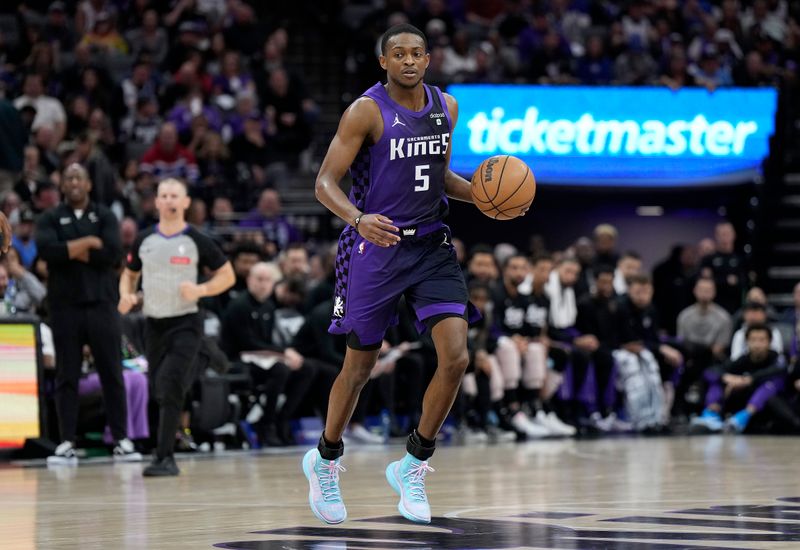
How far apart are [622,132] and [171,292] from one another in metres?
11.1

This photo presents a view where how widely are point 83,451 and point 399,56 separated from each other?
6.89 metres

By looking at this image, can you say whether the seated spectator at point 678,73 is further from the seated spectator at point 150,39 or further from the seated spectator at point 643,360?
the seated spectator at point 150,39

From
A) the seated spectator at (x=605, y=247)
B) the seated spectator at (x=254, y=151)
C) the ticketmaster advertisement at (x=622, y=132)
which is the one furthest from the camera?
the ticketmaster advertisement at (x=622, y=132)

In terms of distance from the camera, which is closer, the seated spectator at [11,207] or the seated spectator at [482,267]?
the seated spectator at [11,207]

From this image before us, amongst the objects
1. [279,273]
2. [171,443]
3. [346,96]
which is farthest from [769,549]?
[346,96]

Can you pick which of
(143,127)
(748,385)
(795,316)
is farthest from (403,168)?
(143,127)

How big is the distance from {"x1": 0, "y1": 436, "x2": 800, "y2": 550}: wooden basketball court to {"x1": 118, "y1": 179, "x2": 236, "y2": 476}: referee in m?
0.60

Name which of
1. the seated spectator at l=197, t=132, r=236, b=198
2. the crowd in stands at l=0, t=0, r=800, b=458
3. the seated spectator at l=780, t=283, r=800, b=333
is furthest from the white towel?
the seated spectator at l=197, t=132, r=236, b=198

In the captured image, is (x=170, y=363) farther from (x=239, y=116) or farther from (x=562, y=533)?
(x=239, y=116)

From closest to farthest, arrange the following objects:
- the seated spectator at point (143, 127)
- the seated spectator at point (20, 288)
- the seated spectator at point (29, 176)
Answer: the seated spectator at point (20, 288)
the seated spectator at point (29, 176)
the seated spectator at point (143, 127)

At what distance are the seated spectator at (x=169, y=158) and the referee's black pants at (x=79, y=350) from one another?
5772mm

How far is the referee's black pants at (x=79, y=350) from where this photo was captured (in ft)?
37.7

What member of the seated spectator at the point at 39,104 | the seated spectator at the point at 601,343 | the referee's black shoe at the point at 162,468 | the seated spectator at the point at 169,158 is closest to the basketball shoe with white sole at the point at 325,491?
the referee's black shoe at the point at 162,468

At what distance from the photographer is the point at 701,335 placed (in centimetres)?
1736
